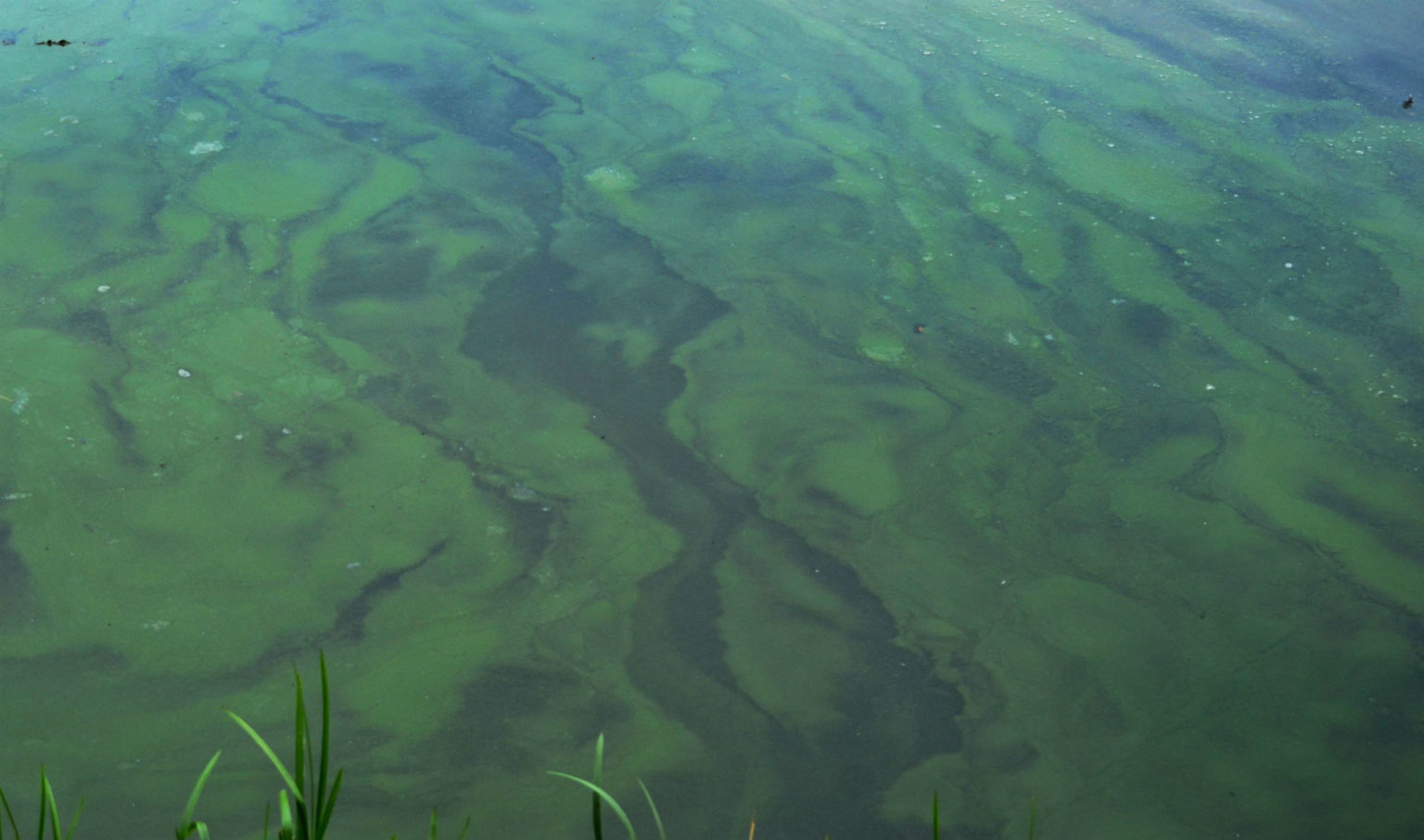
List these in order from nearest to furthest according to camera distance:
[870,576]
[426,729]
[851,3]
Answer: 1. [426,729]
2. [870,576]
3. [851,3]

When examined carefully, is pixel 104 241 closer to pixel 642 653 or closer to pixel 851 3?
pixel 642 653

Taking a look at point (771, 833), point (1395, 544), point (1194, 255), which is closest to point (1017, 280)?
point (1194, 255)

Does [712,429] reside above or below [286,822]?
below

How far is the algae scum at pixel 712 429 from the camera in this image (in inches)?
61.8

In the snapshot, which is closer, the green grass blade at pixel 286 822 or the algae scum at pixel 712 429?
the green grass blade at pixel 286 822

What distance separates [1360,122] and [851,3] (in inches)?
55.9

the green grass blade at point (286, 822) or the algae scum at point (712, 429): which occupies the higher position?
the green grass blade at point (286, 822)

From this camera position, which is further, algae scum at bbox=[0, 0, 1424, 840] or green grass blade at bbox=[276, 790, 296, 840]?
algae scum at bbox=[0, 0, 1424, 840]

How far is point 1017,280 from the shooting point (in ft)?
8.05

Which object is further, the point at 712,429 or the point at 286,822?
the point at 712,429

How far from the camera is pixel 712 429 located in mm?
2055

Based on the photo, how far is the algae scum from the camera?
1.57 metres

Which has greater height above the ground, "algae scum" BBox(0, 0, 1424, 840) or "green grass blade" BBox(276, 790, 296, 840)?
"green grass blade" BBox(276, 790, 296, 840)

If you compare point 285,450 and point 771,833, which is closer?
point 771,833
